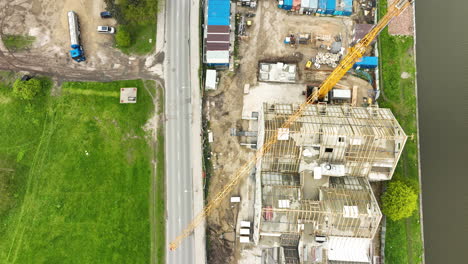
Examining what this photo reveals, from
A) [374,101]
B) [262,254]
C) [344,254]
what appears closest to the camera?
[344,254]

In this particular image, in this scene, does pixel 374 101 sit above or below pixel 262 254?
above

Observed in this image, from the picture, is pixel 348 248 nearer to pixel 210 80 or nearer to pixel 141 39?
pixel 210 80

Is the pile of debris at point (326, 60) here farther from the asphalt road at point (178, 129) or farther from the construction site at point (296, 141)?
the asphalt road at point (178, 129)

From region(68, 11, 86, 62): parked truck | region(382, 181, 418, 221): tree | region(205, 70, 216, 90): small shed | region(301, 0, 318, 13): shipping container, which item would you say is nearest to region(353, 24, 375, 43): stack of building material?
region(301, 0, 318, 13): shipping container

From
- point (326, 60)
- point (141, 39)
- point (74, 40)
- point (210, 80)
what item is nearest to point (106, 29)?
point (74, 40)

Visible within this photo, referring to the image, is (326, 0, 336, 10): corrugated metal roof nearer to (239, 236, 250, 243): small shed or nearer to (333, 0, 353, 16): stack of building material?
(333, 0, 353, 16): stack of building material

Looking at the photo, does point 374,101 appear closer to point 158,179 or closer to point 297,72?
point 297,72

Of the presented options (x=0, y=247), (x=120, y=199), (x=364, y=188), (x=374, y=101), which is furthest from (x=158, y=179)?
(x=374, y=101)

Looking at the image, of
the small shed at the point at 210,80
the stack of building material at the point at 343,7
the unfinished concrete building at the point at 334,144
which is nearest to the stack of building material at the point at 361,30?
the stack of building material at the point at 343,7
